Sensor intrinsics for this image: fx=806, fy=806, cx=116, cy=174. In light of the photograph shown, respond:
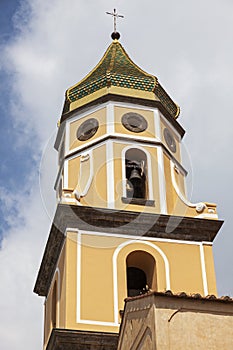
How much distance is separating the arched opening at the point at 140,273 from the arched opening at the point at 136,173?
1.87 m

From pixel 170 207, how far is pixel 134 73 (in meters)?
5.30

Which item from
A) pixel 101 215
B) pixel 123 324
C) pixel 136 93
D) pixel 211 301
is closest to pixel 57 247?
pixel 101 215

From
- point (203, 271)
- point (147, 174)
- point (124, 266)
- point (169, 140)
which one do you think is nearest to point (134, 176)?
point (147, 174)

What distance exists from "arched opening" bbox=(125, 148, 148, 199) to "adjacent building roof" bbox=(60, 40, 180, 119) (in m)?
2.06

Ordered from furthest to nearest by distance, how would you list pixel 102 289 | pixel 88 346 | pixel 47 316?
pixel 47 316 < pixel 102 289 < pixel 88 346

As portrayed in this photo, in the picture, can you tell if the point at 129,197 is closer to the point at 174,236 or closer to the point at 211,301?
the point at 174,236

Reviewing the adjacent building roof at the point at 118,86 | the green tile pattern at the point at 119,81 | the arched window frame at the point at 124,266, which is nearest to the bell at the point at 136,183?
the arched window frame at the point at 124,266

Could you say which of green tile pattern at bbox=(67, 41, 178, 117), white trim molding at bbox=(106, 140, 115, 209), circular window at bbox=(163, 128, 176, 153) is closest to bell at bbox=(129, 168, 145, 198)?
white trim molding at bbox=(106, 140, 115, 209)

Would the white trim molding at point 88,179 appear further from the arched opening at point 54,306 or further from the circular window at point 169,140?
the arched opening at point 54,306

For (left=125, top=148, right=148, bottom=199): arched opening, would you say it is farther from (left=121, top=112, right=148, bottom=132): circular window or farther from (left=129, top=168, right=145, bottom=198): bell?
(left=121, top=112, right=148, bottom=132): circular window

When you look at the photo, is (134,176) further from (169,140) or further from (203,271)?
(203,271)

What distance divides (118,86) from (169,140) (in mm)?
2305

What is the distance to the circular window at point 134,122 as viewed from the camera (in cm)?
2372

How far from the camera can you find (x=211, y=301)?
13531 millimetres
